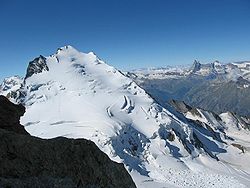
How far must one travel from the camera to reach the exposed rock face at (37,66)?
131m

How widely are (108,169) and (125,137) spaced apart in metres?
71.4

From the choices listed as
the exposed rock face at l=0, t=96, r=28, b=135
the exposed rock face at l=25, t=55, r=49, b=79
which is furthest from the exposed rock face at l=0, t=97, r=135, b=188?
the exposed rock face at l=25, t=55, r=49, b=79

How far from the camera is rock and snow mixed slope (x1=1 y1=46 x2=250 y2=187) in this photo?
85.3 meters

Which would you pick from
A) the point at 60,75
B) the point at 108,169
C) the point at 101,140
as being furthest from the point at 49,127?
the point at 108,169

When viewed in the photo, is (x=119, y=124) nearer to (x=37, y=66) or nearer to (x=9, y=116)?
(x=37, y=66)

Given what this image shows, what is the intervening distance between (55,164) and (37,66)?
386ft

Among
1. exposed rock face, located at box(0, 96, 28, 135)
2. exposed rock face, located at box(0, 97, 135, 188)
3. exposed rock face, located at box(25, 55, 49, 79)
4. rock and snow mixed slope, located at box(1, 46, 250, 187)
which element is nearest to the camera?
exposed rock face, located at box(0, 97, 135, 188)

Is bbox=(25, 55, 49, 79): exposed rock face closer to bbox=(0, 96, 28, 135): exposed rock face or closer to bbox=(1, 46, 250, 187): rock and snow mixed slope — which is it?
bbox=(1, 46, 250, 187): rock and snow mixed slope

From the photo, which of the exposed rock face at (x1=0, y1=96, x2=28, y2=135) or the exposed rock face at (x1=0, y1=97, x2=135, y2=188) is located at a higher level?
the exposed rock face at (x1=0, y1=96, x2=28, y2=135)

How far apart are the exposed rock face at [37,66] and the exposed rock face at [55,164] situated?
112 meters

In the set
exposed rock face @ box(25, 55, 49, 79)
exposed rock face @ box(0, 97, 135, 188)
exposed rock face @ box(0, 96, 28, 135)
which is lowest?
exposed rock face @ box(0, 97, 135, 188)

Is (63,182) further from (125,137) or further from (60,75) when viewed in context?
(60,75)

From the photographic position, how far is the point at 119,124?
94.4 meters

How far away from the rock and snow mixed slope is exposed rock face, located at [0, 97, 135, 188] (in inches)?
2173
